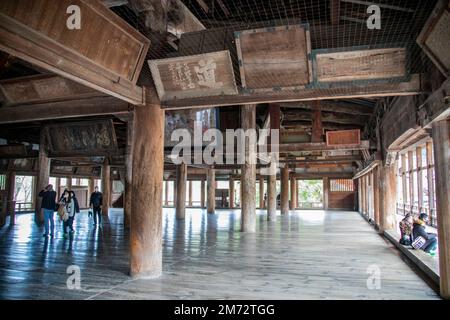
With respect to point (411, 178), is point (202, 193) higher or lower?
lower

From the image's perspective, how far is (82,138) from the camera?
1179 cm

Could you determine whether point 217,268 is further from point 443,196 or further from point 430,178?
point 430,178

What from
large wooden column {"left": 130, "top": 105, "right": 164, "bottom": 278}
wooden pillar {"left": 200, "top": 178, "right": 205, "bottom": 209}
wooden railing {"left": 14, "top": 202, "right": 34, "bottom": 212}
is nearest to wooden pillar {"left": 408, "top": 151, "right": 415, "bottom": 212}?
large wooden column {"left": 130, "top": 105, "right": 164, "bottom": 278}

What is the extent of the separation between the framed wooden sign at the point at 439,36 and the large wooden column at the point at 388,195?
6.68 meters

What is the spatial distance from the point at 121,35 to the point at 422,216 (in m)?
6.91

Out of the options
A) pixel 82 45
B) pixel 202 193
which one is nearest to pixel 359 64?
pixel 82 45

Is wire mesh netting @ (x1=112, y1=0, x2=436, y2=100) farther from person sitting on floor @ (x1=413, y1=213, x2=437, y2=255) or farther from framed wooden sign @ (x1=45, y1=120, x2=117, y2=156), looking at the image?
framed wooden sign @ (x1=45, y1=120, x2=117, y2=156)

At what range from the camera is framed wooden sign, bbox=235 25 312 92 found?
4.16 m

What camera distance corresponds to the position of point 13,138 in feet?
44.2

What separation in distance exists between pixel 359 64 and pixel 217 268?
393cm

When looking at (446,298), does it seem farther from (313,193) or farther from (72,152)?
(313,193)

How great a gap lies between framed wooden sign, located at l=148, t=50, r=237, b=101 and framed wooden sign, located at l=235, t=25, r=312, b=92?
0.86 feet

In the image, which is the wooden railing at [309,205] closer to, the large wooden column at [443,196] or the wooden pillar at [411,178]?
the wooden pillar at [411,178]
